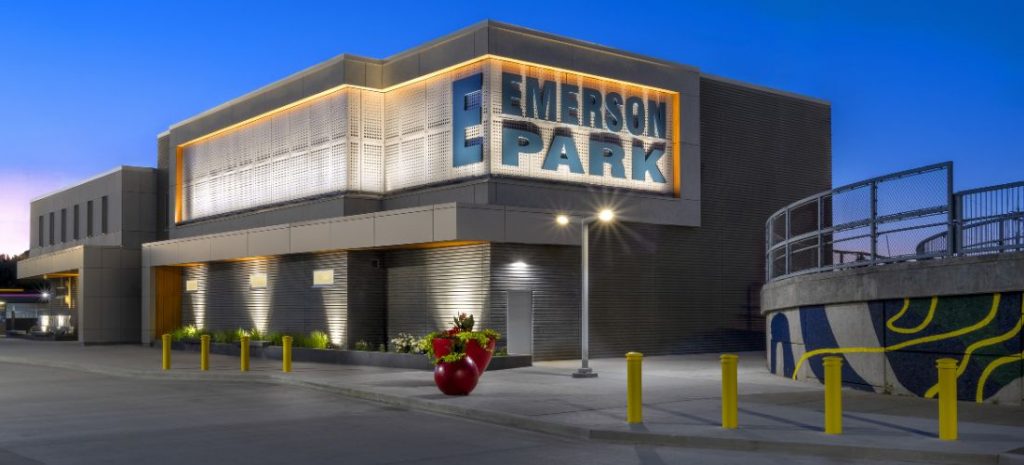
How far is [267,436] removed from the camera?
546 inches

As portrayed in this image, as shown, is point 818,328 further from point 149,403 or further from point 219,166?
point 219,166

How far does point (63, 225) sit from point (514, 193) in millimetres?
36738

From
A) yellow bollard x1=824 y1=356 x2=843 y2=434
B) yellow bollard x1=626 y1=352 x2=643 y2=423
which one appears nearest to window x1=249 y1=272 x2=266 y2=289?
yellow bollard x1=626 y1=352 x2=643 y2=423

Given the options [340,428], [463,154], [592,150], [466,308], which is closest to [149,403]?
[340,428]

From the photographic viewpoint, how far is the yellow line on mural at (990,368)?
15898 mm

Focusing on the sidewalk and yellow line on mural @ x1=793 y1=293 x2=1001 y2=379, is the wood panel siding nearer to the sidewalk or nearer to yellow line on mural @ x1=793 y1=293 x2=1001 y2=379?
the sidewalk

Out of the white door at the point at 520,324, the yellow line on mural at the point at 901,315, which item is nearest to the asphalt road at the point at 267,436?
the yellow line on mural at the point at 901,315

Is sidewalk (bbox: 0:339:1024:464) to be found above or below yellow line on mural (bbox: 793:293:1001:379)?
below

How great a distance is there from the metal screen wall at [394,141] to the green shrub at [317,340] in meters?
4.69

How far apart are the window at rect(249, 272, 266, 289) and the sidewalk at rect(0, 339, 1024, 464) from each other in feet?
25.5

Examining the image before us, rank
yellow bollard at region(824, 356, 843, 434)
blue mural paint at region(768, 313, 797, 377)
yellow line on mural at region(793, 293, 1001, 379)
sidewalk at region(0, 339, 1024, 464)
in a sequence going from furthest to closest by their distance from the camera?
blue mural paint at region(768, 313, 797, 377)
yellow line on mural at region(793, 293, 1001, 379)
yellow bollard at region(824, 356, 843, 434)
sidewalk at region(0, 339, 1024, 464)

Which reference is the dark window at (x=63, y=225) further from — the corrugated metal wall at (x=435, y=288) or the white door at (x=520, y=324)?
the white door at (x=520, y=324)

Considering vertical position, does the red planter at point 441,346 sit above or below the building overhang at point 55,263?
below

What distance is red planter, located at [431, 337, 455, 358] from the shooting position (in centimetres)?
1916
